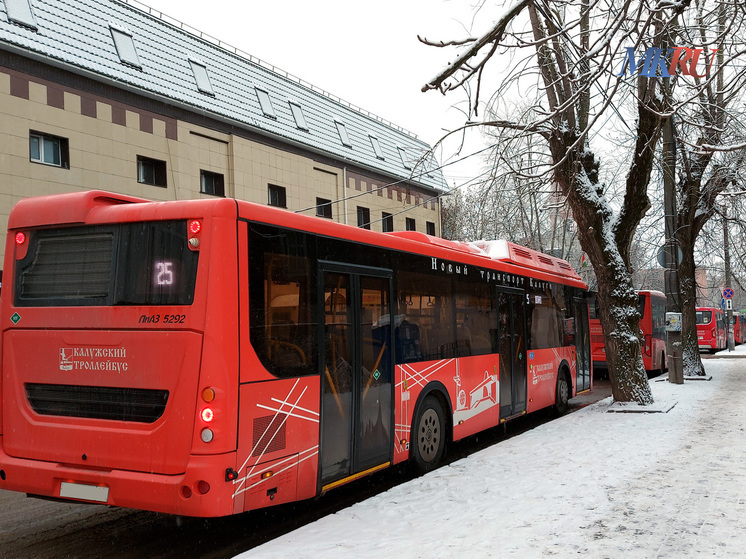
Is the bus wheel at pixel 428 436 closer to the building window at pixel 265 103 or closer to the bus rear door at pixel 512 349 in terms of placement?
the bus rear door at pixel 512 349

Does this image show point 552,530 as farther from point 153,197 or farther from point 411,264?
point 153,197

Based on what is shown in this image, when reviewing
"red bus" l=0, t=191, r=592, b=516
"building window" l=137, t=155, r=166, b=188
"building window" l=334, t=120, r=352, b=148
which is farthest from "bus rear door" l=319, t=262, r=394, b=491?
"building window" l=334, t=120, r=352, b=148

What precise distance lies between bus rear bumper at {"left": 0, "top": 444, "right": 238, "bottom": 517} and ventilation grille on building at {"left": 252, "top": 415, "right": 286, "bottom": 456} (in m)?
0.30

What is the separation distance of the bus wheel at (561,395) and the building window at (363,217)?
15.1 meters

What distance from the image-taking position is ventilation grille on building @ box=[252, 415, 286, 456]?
5.24 m

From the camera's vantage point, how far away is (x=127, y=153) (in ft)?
57.9

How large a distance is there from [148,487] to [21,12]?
1443 centimetres

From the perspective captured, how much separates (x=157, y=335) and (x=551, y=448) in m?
5.44

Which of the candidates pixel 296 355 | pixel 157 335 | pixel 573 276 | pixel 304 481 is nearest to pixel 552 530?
pixel 304 481

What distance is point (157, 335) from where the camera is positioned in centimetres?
516

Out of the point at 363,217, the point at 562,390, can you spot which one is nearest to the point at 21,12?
the point at 562,390

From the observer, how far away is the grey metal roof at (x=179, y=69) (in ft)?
52.6

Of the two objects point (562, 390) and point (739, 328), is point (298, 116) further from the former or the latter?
point (739, 328)

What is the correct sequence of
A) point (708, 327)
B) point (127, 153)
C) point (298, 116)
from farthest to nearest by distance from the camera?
point (708, 327), point (298, 116), point (127, 153)
